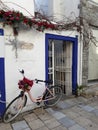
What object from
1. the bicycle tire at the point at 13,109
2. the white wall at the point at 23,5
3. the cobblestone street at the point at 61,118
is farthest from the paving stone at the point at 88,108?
the white wall at the point at 23,5

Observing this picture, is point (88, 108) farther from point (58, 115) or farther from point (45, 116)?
point (45, 116)

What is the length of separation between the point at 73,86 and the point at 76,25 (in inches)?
94.7

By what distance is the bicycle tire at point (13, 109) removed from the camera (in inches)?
158

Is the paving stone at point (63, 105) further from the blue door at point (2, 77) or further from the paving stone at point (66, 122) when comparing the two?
the blue door at point (2, 77)

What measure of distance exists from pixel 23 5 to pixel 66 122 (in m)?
3.48

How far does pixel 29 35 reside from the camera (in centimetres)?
463

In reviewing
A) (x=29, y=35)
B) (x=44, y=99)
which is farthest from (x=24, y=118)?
(x=29, y=35)

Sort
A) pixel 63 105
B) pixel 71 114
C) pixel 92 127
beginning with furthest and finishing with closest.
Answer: pixel 63 105
pixel 71 114
pixel 92 127

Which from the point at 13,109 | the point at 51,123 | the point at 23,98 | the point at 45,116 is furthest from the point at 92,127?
the point at 13,109

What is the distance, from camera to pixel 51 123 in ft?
13.1

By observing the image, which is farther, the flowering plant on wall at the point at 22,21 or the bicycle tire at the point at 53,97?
the bicycle tire at the point at 53,97

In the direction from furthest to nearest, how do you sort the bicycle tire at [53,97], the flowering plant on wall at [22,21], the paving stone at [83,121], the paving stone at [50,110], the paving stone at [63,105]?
the paving stone at [63,105] < the bicycle tire at [53,97] < the paving stone at [50,110] < the paving stone at [83,121] < the flowering plant on wall at [22,21]

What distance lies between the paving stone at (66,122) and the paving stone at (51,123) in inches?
5.4

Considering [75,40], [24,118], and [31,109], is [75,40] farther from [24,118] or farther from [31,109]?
[24,118]
